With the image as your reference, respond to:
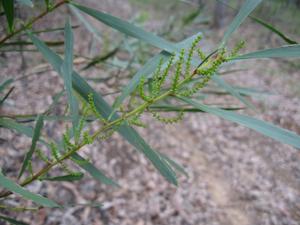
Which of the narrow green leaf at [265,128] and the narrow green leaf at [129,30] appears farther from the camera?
the narrow green leaf at [129,30]

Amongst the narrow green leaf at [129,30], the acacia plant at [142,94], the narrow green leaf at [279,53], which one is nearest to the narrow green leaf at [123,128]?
the acacia plant at [142,94]

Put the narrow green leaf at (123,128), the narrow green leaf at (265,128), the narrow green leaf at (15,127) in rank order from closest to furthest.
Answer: the narrow green leaf at (265,128)
the narrow green leaf at (123,128)
the narrow green leaf at (15,127)

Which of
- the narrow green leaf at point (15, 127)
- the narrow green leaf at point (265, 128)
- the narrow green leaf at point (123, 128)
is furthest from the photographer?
the narrow green leaf at point (15, 127)

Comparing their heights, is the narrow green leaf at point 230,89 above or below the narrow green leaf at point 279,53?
above

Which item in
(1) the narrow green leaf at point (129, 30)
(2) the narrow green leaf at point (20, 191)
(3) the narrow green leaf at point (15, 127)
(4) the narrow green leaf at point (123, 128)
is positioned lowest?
(2) the narrow green leaf at point (20, 191)

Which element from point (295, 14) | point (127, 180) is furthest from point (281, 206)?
point (295, 14)

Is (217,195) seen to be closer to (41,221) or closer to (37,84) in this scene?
(41,221)

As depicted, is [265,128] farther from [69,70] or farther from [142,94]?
[69,70]

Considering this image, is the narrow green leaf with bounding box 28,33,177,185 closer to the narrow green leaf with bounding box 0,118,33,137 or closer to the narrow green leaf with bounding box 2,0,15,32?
the narrow green leaf with bounding box 2,0,15,32

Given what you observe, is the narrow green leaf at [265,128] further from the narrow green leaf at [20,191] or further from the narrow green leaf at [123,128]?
the narrow green leaf at [20,191]

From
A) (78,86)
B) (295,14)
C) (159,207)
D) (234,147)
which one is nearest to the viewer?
(78,86)
